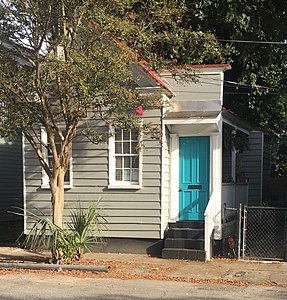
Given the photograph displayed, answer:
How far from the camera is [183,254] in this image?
1134cm

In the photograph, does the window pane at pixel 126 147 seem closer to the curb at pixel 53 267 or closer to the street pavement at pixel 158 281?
the street pavement at pixel 158 281

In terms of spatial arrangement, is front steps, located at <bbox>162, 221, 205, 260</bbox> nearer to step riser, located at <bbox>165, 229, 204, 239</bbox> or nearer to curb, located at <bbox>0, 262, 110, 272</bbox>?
step riser, located at <bbox>165, 229, 204, 239</bbox>

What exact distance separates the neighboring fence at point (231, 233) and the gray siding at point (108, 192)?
1.77 metres

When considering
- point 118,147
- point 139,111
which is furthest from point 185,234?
point 139,111

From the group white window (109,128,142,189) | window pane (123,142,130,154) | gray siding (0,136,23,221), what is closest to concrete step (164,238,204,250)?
white window (109,128,142,189)

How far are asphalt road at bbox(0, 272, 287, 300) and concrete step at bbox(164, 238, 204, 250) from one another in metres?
2.54

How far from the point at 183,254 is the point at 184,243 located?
28 centimetres

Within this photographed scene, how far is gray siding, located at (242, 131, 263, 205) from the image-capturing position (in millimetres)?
16344

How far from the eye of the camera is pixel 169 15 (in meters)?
10.6

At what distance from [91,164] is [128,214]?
5.26 ft

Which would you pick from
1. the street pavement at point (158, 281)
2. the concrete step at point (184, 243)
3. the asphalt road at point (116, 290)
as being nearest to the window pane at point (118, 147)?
the concrete step at point (184, 243)

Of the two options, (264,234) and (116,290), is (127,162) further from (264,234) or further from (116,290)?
(264,234)

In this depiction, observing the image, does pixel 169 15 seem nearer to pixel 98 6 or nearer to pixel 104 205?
pixel 98 6

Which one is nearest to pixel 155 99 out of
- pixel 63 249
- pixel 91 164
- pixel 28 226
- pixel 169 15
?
pixel 169 15
